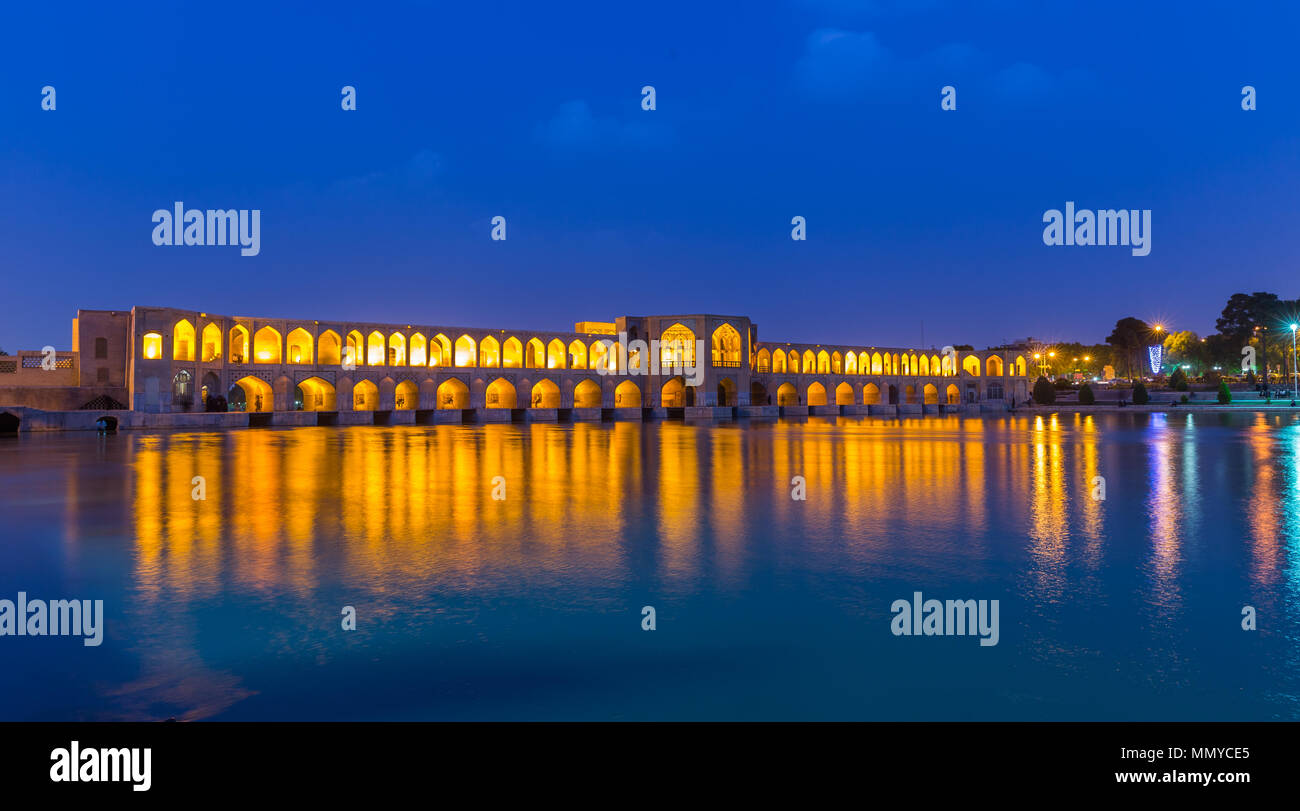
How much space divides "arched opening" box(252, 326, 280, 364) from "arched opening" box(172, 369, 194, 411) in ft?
15.6

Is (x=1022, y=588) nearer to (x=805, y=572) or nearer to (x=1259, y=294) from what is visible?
(x=805, y=572)

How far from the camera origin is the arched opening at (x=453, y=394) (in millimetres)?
41697

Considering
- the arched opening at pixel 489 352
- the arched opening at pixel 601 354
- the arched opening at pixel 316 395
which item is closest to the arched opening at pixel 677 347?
the arched opening at pixel 601 354

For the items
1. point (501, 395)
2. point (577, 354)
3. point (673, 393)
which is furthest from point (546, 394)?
point (673, 393)

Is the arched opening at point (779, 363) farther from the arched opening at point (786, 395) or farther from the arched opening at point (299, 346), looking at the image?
the arched opening at point (299, 346)

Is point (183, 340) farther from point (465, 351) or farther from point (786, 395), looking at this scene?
point (786, 395)

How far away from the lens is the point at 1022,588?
14.8ft

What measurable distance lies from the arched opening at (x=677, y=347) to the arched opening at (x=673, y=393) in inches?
42.4

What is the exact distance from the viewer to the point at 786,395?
52281mm

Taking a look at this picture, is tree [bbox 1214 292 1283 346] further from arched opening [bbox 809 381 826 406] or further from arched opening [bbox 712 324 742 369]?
arched opening [bbox 712 324 742 369]

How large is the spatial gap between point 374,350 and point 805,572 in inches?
1500

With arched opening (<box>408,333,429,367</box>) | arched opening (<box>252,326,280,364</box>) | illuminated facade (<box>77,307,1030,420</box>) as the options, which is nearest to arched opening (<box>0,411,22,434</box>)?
illuminated facade (<box>77,307,1030,420</box>)

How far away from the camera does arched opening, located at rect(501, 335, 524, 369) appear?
43.5 m
